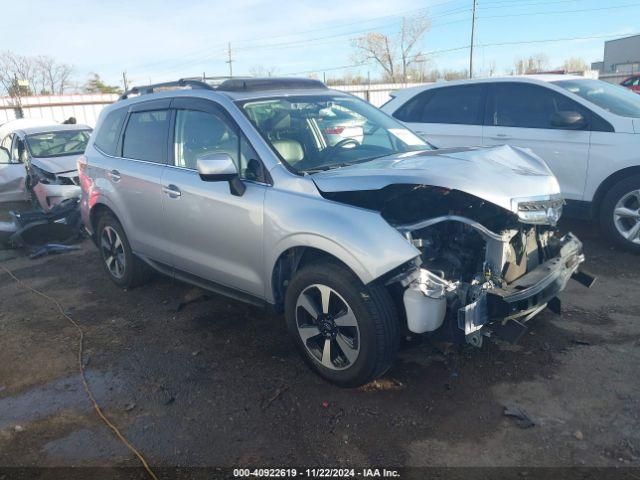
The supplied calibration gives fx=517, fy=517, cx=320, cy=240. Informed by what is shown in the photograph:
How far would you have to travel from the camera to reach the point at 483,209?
3.46 metres

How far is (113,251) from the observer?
5.42m

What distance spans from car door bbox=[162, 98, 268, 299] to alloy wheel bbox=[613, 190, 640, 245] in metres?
4.07

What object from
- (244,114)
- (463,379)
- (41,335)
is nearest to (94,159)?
(41,335)

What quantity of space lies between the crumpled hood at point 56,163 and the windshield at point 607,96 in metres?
7.54

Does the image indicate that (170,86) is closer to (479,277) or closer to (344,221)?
(344,221)

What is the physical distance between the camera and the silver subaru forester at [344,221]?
119 inches

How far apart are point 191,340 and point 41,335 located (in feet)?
4.72

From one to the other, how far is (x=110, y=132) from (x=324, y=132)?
101 inches

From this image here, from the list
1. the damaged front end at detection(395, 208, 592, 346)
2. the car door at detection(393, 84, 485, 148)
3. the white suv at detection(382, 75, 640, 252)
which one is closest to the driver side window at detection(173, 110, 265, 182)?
the damaged front end at detection(395, 208, 592, 346)

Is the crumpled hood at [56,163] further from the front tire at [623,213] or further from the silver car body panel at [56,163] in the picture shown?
the front tire at [623,213]

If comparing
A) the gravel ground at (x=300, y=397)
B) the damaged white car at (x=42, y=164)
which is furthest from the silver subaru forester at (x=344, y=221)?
the damaged white car at (x=42, y=164)

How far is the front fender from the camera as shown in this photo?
2.92 meters

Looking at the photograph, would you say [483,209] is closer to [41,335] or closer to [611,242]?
[611,242]

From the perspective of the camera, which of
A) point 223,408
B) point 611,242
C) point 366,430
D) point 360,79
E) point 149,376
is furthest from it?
point 360,79
